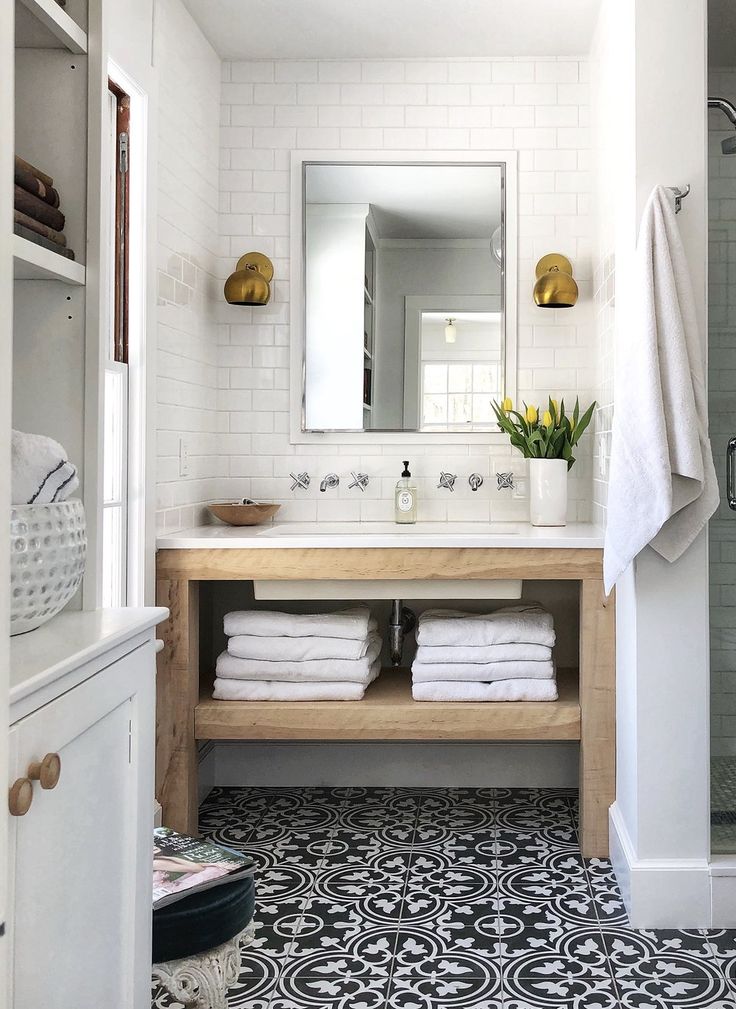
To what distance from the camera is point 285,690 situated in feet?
A: 9.40

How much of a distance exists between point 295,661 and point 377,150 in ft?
6.23

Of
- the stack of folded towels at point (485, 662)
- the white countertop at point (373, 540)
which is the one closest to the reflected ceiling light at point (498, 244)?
Result: the white countertop at point (373, 540)

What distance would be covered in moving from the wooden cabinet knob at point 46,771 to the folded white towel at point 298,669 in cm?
189

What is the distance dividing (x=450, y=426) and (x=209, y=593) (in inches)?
43.0

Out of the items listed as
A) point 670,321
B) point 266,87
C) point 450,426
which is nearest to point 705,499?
point 670,321

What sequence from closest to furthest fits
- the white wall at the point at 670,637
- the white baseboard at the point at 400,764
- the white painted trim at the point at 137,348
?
the white wall at the point at 670,637
the white painted trim at the point at 137,348
the white baseboard at the point at 400,764

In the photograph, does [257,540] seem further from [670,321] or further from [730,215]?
[730,215]

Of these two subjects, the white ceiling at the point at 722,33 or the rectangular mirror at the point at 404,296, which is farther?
the rectangular mirror at the point at 404,296

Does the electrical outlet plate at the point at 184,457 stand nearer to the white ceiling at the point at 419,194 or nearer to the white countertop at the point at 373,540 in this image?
the white countertop at the point at 373,540

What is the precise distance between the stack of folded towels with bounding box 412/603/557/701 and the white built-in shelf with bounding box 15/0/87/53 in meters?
1.98

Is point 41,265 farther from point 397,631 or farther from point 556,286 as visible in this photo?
point 556,286

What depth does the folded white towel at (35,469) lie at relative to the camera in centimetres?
118

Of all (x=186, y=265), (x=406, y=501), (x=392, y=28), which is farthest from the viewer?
(x=406, y=501)

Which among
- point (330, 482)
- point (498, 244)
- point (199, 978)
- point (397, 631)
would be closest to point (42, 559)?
point (199, 978)
